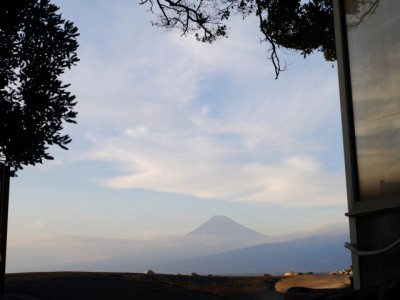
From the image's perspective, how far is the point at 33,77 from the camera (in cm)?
878

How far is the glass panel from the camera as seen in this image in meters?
4.38

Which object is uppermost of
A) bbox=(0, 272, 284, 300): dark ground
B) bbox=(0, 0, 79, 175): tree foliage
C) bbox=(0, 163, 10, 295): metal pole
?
bbox=(0, 0, 79, 175): tree foliage

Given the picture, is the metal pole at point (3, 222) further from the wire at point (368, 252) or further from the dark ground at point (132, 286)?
the wire at point (368, 252)

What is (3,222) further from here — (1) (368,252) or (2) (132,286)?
(1) (368,252)

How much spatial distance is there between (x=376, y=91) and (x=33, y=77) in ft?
20.3

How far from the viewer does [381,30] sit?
4.61m

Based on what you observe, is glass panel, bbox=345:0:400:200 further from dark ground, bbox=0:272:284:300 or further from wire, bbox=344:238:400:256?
dark ground, bbox=0:272:284:300

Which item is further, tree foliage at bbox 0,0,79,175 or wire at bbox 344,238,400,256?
tree foliage at bbox 0,0,79,175

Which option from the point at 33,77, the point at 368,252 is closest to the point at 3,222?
the point at 33,77

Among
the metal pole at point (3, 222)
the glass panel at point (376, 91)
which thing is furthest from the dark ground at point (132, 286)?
the glass panel at point (376, 91)

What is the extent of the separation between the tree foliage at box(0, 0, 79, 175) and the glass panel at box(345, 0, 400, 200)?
5.52 m

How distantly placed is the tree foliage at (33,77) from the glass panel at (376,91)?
217 inches

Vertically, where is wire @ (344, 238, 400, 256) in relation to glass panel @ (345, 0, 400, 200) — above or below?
below

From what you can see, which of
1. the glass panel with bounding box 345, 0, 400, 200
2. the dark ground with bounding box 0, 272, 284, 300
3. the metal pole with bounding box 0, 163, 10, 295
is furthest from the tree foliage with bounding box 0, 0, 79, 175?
the glass panel with bounding box 345, 0, 400, 200
